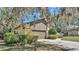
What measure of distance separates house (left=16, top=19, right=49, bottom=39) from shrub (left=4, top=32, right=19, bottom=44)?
95mm

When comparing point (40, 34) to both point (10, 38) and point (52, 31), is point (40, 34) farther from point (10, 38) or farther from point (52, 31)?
point (10, 38)

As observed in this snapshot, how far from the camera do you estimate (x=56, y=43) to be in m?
3.35

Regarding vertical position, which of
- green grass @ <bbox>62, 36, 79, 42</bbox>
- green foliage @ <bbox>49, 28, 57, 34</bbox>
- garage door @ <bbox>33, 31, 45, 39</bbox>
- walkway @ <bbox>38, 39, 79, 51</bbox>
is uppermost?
green foliage @ <bbox>49, 28, 57, 34</bbox>

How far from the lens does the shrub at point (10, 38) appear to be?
3.32m

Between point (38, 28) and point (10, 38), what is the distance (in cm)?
35

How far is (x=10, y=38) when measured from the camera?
3.33 metres

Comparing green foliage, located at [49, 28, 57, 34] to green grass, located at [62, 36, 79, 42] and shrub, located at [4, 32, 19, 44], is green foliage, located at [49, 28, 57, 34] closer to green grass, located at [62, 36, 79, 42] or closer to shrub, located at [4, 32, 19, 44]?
green grass, located at [62, 36, 79, 42]

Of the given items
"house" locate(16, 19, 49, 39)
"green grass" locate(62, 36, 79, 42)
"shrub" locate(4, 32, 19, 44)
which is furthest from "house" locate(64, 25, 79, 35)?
"shrub" locate(4, 32, 19, 44)

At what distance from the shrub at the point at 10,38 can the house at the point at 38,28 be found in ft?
0.31

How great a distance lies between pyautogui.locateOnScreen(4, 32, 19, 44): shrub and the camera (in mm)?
3320

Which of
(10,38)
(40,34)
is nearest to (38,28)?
(40,34)

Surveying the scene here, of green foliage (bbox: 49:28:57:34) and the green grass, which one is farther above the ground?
green foliage (bbox: 49:28:57:34)

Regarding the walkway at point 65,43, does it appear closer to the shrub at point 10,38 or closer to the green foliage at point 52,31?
the green foliage at point 52,31

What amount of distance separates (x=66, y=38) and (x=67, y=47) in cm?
11
